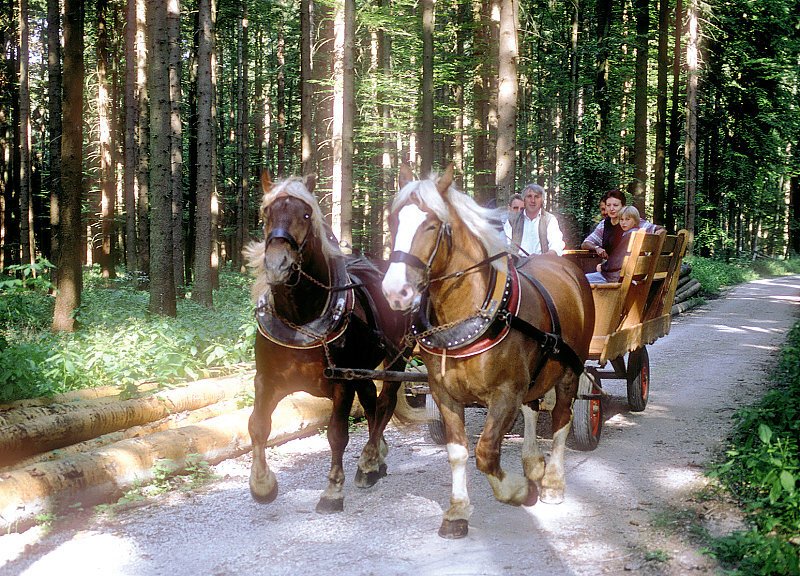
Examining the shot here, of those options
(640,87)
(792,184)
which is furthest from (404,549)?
(792,184)

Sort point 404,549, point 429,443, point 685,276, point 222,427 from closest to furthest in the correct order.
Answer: point 404,549, point 222,427, point 429,443, point 685,276

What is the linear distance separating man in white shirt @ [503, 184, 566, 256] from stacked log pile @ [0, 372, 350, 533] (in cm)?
268

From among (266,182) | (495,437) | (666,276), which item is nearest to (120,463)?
(266,182)

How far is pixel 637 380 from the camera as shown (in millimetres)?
7887

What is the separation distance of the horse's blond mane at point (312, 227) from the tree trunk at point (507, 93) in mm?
5800

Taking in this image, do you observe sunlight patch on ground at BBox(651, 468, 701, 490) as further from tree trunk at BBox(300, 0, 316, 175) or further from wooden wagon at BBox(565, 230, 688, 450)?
tree trunk at BBox(300, 0, 316, 175)

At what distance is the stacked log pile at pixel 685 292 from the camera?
17953 millimetres

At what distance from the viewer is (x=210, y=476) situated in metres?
6.06

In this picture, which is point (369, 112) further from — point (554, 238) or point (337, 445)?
point (337, 445)

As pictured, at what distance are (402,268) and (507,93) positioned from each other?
7307 millimetres

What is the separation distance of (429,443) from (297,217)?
10.7ft

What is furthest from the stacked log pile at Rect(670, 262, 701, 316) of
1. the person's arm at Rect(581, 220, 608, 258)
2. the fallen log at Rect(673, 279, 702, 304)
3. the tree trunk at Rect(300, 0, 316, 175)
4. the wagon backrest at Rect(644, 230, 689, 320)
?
the tree trunk at Rect(300, 0, 316, 175)

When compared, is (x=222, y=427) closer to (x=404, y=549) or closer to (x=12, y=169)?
(x=404, y=549)

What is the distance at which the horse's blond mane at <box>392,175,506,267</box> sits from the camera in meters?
4.21
